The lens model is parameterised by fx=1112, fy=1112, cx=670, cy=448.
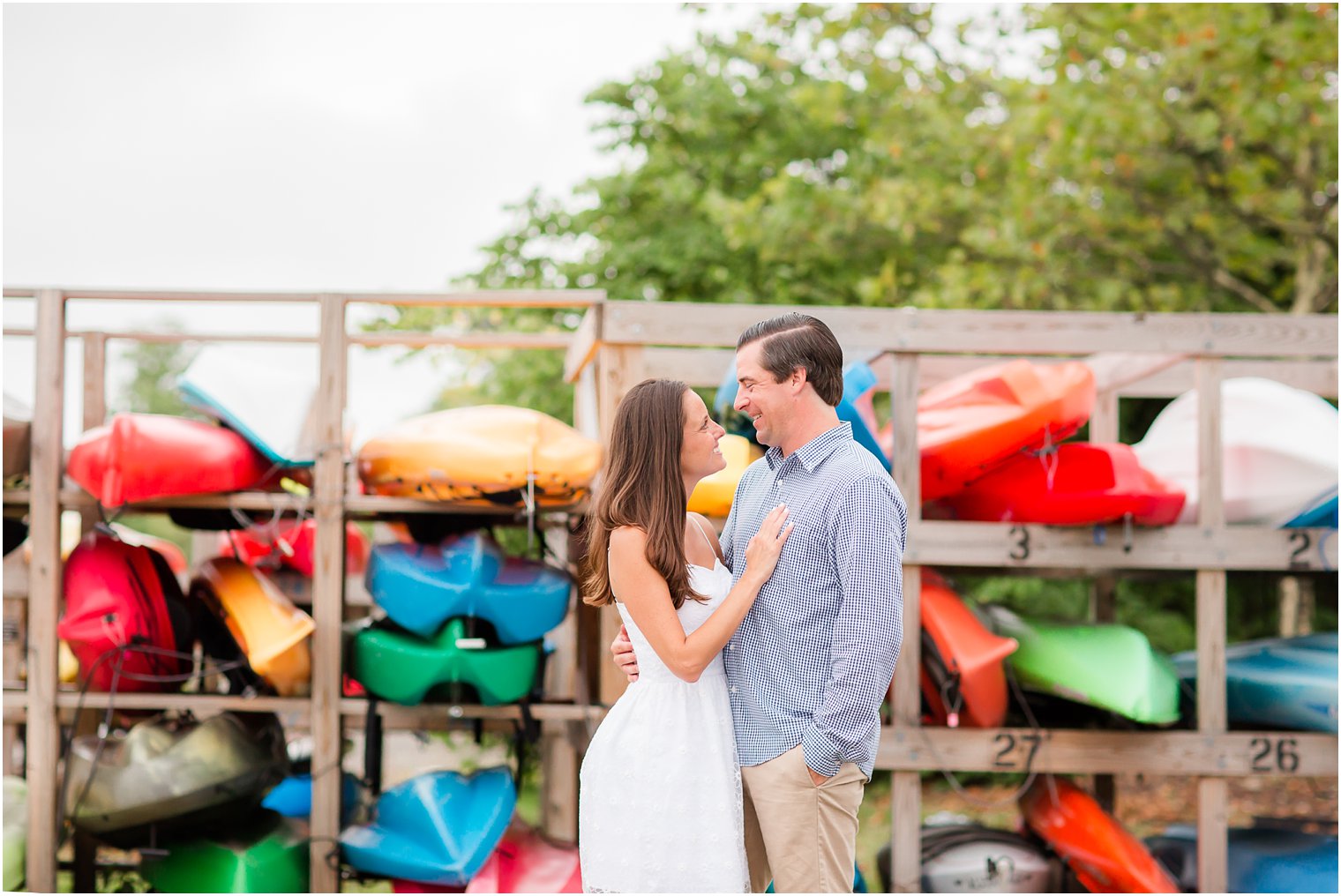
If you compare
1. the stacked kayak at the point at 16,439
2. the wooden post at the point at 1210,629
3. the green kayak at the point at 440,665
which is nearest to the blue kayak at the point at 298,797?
the green kayak at the point at 440,665

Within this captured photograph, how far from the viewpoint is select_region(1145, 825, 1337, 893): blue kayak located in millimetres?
3961

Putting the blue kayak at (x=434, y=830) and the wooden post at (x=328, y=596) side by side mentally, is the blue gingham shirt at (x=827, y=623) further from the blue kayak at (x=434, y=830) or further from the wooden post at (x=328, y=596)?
the wooden post at (x=328, y=596)

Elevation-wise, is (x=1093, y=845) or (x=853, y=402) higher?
(x=853, y=402)

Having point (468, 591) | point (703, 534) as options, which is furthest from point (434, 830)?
point (703, 534)

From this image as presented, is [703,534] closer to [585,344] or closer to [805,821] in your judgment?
[805,821]

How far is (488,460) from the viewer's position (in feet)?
12.0

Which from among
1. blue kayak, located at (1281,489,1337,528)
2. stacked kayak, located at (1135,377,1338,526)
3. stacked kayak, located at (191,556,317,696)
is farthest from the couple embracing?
blue kayak, located at (1281,489,1337,528)

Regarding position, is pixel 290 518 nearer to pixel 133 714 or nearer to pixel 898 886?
pixel 133 714

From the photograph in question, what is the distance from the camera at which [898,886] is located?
3727mm

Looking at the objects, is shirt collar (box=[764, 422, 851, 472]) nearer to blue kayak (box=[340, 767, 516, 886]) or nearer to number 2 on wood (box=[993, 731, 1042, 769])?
number 2 on wood (box=[993, 731, 1042, 769])

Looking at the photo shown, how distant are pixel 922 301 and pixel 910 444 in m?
4.66

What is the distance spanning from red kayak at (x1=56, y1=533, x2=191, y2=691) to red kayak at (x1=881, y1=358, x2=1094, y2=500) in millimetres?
2738

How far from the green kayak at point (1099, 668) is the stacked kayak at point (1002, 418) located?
0.66 meters

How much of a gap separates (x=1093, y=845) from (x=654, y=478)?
95.5 inches
